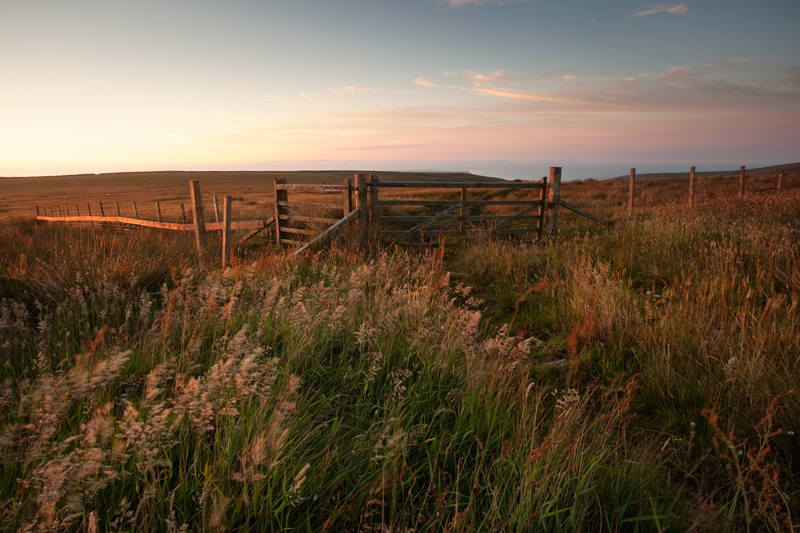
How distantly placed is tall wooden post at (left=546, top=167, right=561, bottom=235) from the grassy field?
5.35 metres

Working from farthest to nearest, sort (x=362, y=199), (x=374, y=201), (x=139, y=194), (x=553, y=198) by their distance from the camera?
(x=139, y=194) < (x=553, y=198) < (x=374, y=201) < (x=362, y=199)

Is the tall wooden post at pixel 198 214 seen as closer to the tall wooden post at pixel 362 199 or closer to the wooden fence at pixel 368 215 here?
the wooden fence at pixel 368 215

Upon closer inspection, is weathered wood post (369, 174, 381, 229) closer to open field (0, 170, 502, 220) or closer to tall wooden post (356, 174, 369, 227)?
tall wooden post (356, 174, 369, 227)

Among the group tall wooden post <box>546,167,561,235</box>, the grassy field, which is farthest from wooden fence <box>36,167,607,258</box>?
the grassy field

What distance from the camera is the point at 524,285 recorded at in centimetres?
556

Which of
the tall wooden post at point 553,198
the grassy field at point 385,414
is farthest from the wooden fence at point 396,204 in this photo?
the grassy field at point 385,414

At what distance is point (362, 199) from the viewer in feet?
29.8

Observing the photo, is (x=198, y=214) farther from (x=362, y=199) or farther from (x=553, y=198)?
(x=553, y=198)

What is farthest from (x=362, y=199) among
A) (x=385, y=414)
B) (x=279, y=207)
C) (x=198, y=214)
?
(x=385, y=414)

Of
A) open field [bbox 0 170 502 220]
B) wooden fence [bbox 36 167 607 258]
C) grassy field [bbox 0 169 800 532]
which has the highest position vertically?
open field [bbox 0 170 502 220]

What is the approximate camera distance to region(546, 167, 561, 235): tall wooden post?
33.6ft

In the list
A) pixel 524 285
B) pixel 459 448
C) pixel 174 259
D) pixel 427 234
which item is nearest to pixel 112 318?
pixel 174 259

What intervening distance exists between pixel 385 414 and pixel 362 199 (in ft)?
24.1

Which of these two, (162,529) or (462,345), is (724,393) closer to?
(462,345)
